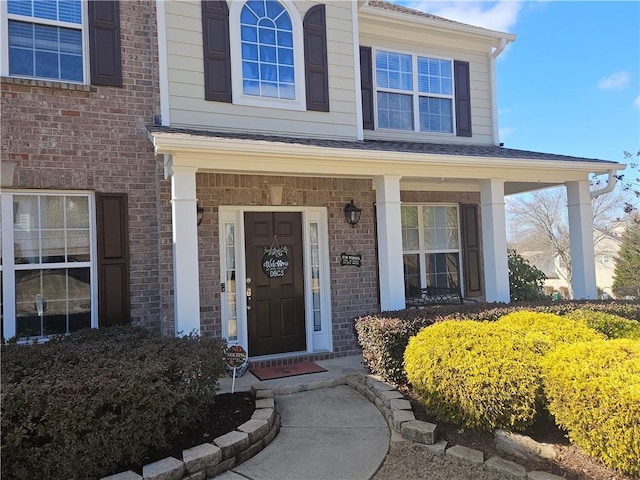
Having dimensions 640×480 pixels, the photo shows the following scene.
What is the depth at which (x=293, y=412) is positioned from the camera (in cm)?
467

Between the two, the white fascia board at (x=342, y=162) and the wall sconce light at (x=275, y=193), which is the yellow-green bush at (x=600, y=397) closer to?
the white fascia board at (x=342, y=162)

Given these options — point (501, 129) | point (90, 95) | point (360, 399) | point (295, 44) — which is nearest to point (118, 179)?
point (90, 95)

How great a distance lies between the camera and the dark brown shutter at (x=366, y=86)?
777cm

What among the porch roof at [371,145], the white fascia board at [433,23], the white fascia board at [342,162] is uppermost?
the white fascia board at [433,23]

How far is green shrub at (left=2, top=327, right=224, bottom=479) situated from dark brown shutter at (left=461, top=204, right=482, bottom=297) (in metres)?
5.60

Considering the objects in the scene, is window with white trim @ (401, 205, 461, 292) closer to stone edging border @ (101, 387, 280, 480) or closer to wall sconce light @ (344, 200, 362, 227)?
wall sconce light @ (344, 200, 362, 227)

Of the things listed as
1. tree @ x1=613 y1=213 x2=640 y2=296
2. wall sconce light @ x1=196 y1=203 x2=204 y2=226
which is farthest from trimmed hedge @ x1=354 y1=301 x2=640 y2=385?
tree @ x1=613 y1=213 x2=640 y2=296

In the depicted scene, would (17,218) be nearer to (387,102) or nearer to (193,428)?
(193,428)

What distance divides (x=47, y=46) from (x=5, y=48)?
44 cm

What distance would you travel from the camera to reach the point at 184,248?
16.8 feet

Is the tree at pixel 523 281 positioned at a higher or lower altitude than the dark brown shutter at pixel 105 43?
lower

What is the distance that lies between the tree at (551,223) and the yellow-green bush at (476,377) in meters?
25.2

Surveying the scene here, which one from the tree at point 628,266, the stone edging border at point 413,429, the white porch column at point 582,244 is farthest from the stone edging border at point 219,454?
the tree at point 628,266

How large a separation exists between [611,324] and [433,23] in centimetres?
567
